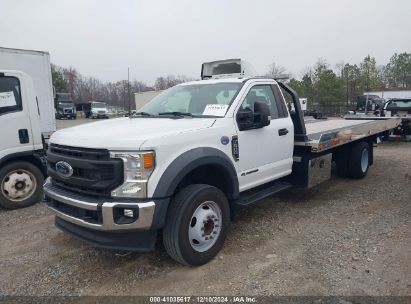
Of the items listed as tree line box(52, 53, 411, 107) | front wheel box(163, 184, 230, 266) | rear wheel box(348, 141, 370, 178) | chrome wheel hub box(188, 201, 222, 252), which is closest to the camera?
front wheel box(163, 184, 230, 266)

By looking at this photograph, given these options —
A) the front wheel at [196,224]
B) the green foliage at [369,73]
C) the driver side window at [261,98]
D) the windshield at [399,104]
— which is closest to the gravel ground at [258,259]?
the front wheel at [196,224]

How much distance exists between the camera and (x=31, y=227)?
505 centimetres

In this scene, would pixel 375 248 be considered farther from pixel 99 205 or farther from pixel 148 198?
pixel 99 205

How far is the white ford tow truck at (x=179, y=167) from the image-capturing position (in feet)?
10.7

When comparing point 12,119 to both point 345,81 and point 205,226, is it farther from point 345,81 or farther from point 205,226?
point 345,81


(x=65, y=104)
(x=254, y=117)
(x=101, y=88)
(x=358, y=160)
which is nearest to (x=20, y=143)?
(x=254, y=117)

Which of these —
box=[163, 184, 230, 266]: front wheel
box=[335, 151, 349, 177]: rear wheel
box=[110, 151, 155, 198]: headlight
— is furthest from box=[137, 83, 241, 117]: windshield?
box=[335, 151, 349, 177]: rear wheel

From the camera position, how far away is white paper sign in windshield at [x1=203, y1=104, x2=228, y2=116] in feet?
13.9

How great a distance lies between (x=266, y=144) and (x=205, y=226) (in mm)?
1476

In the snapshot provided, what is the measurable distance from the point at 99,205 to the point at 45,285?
108cm

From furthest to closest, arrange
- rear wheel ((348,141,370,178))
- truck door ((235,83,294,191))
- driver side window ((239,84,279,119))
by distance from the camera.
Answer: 1. rear wheel ((348,141,370,178))
2. driver side window ((239,84,279,119))
3. truck door ((235,83,294,191))

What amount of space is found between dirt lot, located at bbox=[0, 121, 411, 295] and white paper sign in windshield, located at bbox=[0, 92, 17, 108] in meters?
1.75

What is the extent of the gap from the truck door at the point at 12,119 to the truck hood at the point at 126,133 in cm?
214

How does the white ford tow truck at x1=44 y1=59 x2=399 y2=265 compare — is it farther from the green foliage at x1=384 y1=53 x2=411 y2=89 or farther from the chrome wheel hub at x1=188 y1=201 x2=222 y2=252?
the green foliage at x1=384 y1=53 x2=411 y2=89
